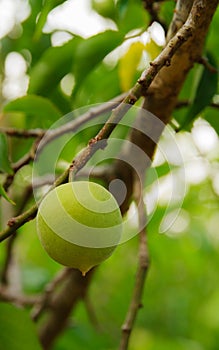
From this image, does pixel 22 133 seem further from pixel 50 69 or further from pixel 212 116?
pixel 212 116

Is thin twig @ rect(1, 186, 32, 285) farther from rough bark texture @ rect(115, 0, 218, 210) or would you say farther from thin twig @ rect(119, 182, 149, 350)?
thin twig @ rect(119, 182, 149, 350)

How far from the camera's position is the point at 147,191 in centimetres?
120

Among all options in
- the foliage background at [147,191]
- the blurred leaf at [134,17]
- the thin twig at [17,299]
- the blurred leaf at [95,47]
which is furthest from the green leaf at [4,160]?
the thin twig at [17,299]

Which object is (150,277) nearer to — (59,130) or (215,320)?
(215,320)

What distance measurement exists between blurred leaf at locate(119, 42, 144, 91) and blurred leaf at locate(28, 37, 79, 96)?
9cm

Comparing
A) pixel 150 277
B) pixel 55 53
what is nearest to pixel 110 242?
pixel 55 53

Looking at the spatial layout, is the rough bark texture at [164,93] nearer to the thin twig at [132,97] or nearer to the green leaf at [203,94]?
the green leaf at [203,94]

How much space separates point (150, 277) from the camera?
2189mm

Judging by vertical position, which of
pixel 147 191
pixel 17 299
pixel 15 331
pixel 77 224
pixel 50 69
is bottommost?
pixel 17 299

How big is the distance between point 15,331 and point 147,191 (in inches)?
17.7

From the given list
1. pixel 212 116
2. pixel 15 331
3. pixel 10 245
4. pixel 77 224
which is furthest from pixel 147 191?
pixel 77 224

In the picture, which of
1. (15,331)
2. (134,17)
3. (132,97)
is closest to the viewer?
(132,97)

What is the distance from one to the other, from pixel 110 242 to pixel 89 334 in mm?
953

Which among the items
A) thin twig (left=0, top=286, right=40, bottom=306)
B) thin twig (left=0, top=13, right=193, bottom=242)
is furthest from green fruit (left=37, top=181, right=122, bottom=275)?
thin twig (left=0, top=286, right=40, bottom=306)
